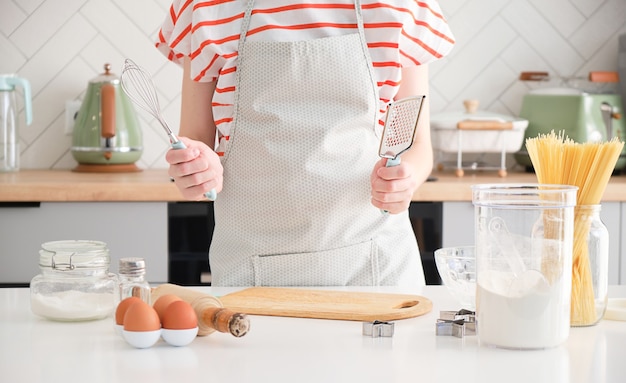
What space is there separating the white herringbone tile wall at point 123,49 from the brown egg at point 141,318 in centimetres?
181

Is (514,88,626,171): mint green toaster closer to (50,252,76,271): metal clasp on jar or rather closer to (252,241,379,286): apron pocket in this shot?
(252,241,379,286): apron pocket

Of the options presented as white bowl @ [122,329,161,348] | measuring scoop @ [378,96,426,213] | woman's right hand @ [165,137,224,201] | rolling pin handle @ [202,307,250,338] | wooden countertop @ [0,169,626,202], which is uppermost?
measuring scoop @ [378,96,426,213]

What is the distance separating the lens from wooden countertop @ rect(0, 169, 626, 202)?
2.22 m

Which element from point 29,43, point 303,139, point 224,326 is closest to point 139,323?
point 224,326

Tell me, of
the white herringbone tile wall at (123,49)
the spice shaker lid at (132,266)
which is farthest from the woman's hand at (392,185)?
the white herringbone tile wall at (123,49)

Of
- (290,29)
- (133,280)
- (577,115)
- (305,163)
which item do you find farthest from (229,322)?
(577,115)

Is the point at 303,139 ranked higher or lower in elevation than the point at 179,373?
higher

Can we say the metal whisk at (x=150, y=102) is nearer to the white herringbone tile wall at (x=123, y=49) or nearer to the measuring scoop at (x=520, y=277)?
the measuring scoop at (x=520, y=277)

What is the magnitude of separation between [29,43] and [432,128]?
118 centimetres

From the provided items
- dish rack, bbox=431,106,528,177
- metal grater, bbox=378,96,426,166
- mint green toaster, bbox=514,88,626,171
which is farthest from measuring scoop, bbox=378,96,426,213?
mint green toaster, bbox=514,88,626,171

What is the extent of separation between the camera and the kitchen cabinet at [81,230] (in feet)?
7.33

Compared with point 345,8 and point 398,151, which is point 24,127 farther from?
point 398,151

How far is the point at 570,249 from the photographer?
0.93 metres

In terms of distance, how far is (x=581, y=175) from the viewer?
0.99 metres
